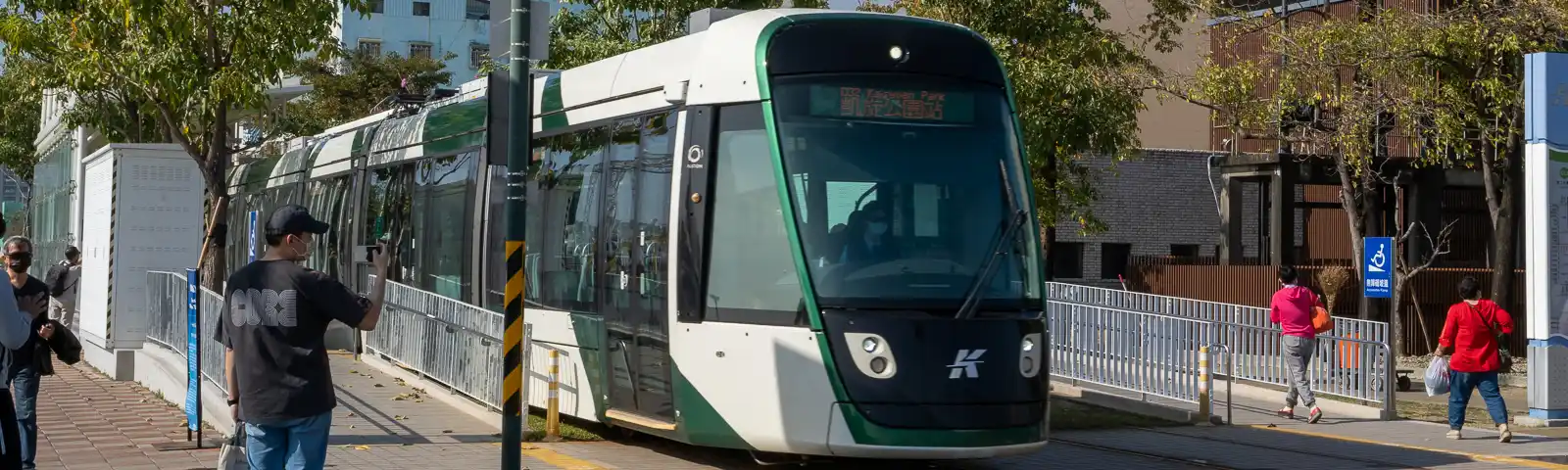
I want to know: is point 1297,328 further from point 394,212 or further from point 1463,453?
point 394,212

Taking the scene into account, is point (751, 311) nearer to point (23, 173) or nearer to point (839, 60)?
point (839, 60)

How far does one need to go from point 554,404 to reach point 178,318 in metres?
5.23

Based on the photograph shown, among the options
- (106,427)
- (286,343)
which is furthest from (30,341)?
(106,427)

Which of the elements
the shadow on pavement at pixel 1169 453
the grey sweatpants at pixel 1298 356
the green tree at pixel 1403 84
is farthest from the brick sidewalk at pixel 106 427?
the green tree at pixel 1403 84

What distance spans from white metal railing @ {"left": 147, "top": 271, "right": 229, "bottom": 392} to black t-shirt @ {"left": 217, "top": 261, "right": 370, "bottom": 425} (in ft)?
21.5

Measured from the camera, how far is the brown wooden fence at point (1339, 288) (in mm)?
27062

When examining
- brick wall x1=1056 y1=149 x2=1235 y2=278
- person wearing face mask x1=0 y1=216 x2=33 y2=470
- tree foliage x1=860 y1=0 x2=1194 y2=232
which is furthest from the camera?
brick wall x1=1056 y1=149 x2=1235 y2=278

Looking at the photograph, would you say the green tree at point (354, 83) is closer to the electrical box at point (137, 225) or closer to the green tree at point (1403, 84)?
the electrical box at point (137, 225)

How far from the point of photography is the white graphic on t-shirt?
277 inches

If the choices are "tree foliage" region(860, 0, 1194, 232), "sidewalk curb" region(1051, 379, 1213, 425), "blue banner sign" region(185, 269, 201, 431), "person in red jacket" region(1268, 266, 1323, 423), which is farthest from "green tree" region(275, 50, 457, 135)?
"blue banner sign" region(185, 269, 201, 431)

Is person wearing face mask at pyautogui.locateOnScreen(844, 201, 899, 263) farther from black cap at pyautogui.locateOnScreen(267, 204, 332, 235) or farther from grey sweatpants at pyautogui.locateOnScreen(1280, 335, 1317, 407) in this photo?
grey sweatpants at pyautogui.locateOnScreen(1280, 335, 1317, 407)

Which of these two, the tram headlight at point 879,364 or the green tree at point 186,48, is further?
the green tree at point 186,48

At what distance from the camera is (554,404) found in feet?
42.8

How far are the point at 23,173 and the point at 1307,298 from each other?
1751 inches
